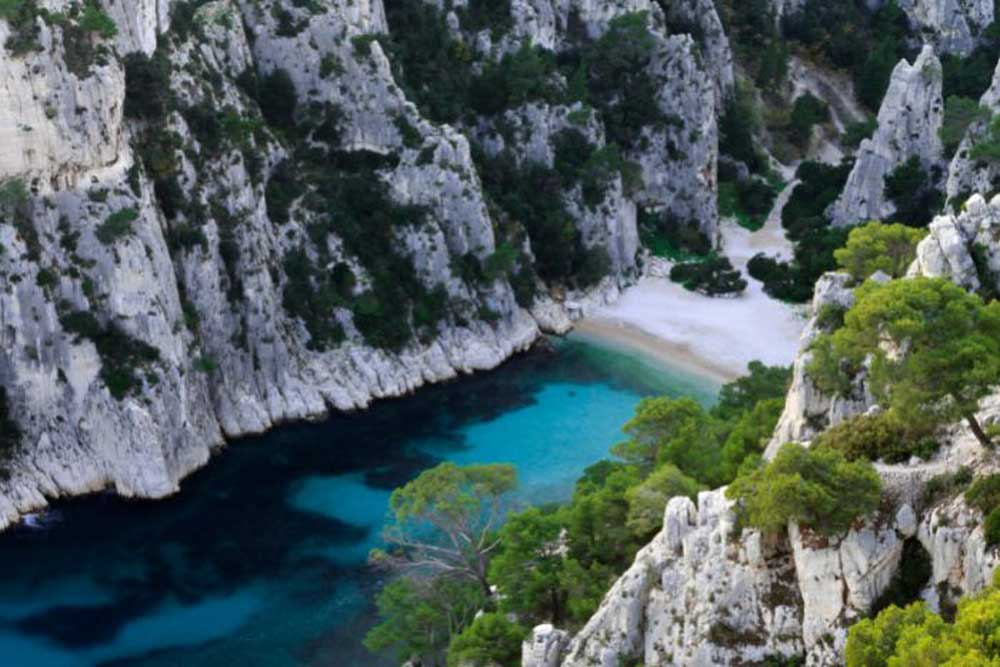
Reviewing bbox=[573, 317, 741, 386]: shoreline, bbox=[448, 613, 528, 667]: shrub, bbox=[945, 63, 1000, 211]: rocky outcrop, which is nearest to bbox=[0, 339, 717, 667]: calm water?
bbox=[573, 317, 741, 386]: shoreline

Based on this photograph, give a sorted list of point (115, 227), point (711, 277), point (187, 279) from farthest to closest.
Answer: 1. point (711, 277)
2. point (187, 279)
3. point (115, 227)

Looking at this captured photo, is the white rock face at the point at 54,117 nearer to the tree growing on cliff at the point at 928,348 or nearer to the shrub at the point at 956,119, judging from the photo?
the tree growing on cliff at the point at 928,348

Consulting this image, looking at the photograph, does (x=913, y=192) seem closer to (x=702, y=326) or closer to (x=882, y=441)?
(x=702, y=326)

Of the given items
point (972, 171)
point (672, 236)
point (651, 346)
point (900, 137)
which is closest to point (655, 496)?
point (651, 346)

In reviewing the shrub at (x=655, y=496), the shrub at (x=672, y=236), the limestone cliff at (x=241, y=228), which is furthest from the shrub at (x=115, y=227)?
the shrub at (x=672, y=236)

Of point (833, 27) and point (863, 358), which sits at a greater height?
point (833, 27)

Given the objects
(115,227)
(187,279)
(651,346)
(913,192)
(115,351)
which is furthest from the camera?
(913,192)

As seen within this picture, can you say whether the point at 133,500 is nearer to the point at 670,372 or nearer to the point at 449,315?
the point at 449,315

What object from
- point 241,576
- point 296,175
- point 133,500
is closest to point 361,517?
point 241,576
